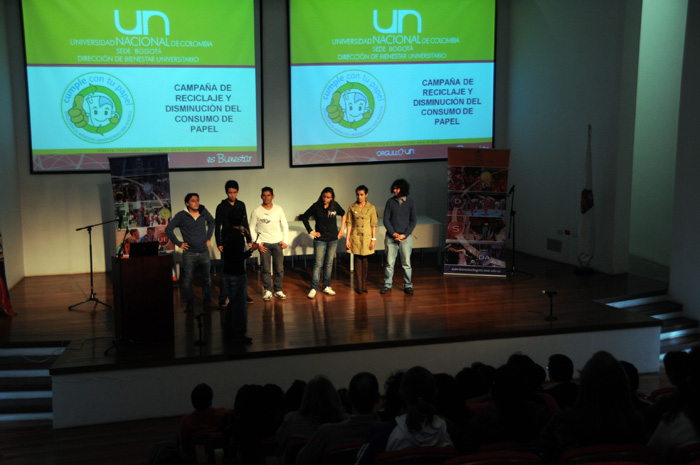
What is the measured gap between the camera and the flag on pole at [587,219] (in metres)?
9.75

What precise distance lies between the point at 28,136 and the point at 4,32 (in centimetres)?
143

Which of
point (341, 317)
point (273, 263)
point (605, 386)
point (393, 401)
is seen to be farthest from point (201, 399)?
point (273, 263)

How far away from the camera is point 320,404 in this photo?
383 cm

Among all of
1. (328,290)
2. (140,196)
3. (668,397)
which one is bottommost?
(328,290)

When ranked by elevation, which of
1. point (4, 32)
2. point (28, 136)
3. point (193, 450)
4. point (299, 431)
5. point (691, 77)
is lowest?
point (193, 450)

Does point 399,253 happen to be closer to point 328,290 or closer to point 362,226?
point 362,226

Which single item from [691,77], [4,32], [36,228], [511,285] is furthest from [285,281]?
[691,77]

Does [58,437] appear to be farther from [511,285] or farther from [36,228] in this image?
[511,285]

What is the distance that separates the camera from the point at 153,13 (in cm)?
984

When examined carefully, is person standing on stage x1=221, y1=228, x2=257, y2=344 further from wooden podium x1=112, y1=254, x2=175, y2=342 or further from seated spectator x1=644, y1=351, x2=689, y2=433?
seated spectator x1=644, y1=351, x2=689, y2=433

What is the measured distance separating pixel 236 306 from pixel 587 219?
5.56 meters

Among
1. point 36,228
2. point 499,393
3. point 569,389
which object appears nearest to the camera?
point 499,393

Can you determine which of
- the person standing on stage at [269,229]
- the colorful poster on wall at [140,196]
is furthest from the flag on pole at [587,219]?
the colorful poster on wall at [140,196]

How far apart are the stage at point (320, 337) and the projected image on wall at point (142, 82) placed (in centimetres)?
224
